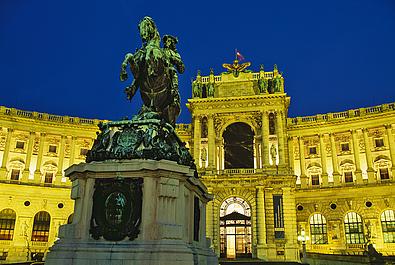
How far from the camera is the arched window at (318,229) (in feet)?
141

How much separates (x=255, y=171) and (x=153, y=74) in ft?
99.6

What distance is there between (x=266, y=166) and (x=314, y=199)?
8.59 metres

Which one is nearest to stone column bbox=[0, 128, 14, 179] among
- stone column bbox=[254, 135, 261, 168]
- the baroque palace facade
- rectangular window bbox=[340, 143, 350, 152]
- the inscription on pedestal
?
the baroque palace facade

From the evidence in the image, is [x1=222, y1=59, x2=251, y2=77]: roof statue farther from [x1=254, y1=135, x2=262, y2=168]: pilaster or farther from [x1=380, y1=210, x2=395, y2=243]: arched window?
[x1=380, y1=210, x2=395, y2=243]: arched window

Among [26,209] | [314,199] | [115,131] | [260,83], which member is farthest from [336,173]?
[115,131]

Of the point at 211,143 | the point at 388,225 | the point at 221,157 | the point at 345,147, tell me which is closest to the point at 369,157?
the point at 345,147

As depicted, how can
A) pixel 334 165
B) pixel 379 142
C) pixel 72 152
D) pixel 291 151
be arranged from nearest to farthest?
pixel 379 142 < pixel 334 165 < pixel 72 152 < pixel 291 151

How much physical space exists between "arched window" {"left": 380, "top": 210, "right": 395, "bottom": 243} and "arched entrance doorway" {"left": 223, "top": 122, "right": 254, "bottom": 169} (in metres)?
15.1

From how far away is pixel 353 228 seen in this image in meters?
41.9

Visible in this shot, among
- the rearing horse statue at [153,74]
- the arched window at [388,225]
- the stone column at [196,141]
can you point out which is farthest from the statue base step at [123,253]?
the arched window at [388,225]

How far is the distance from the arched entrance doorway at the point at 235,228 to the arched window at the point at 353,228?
38.0 ft

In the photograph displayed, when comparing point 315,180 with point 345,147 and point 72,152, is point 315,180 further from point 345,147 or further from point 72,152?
point 72,152

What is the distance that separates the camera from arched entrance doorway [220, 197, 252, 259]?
128 ft

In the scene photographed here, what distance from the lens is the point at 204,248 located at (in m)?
10.9
